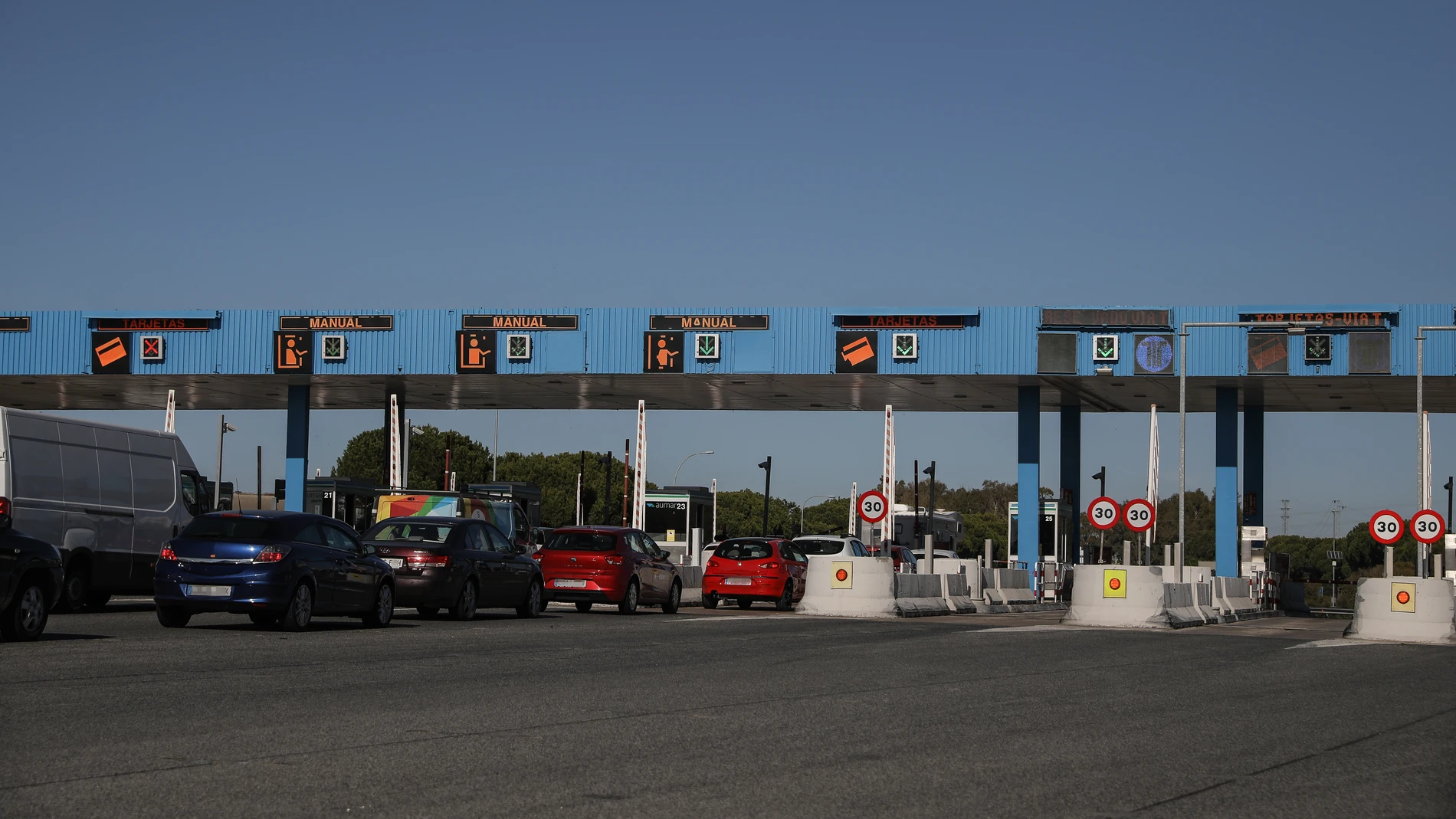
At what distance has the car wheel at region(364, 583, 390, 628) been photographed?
19.5 meters

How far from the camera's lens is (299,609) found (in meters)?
Result: 17.9

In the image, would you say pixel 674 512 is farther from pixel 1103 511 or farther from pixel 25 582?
pixel 25 582

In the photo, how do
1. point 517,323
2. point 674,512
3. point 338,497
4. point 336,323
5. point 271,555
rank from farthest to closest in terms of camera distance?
point 674,512 → point 338,497 → point 336,323 → point 517,323 → point 271,555

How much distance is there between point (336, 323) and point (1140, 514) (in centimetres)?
2220

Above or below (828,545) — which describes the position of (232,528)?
above

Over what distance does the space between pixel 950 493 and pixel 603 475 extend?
6994 centimetres

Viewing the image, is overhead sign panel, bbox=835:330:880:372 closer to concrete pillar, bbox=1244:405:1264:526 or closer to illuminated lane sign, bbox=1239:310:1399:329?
illuminated lane sign, bbox=1239:310:1399:329

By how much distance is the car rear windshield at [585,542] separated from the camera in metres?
26.1

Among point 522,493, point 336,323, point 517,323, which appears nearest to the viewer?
point 517,323

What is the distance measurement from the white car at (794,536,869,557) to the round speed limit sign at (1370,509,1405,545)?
9633mm

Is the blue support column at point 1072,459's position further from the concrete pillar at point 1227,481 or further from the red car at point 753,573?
the red car at point 753,573

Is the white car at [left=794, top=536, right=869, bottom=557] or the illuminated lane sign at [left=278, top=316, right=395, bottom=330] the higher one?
the illuminated lane sign at [left=278, top=316, right=395, bottom=330]

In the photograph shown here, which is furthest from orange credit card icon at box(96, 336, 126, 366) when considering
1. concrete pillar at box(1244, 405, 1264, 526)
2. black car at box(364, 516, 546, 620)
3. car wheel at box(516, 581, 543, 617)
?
concrete pillar at box(1244, 405, 1264, 526)

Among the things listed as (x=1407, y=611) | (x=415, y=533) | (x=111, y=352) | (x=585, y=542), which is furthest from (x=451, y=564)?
(x=111, y=352)
